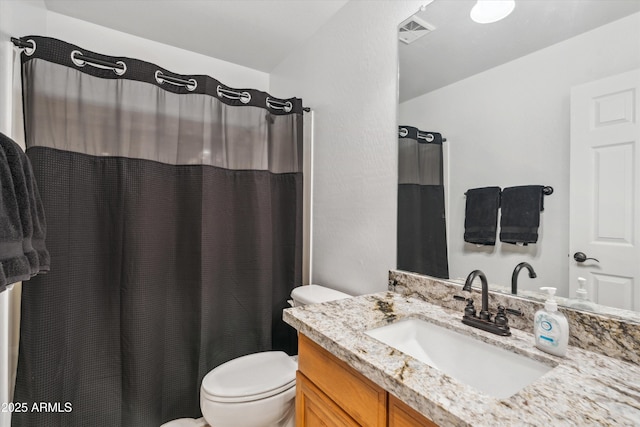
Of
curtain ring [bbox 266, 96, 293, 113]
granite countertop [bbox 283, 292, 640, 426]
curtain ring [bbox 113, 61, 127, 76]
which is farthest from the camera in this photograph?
curtain ring [bbox 266, 96, 293, 113]

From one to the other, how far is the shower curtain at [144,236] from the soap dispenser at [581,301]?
1.42m

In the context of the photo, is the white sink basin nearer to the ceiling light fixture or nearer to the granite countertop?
the granite countertop

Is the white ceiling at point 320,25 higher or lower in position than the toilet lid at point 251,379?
higher

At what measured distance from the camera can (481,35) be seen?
1078mm

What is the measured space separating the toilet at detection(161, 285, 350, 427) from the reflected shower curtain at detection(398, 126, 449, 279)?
31.6 inches

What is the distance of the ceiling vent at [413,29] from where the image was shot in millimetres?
1258

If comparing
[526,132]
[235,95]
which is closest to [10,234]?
[235,95]

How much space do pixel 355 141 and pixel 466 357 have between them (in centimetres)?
114

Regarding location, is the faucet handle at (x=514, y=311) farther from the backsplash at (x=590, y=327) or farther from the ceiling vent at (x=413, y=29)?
the ceiling vent at (x=413, y=29)

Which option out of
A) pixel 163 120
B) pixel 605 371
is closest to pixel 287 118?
pixel 163 120

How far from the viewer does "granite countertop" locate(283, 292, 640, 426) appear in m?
0.51

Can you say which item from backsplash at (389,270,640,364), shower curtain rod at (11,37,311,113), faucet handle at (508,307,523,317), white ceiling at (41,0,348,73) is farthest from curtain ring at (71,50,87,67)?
faucet handle at (508,307,523,317)

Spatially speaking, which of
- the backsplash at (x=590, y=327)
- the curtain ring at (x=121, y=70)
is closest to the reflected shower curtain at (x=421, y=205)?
the backsplash at (x=590, y=327)

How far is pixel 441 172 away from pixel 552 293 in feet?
1.96
